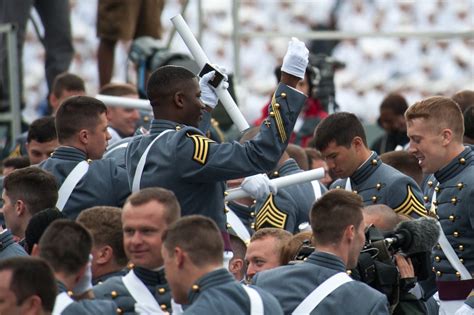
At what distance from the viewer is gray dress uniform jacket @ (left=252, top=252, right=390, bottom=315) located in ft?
24.8

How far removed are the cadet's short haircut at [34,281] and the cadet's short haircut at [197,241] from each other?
1.75 ft

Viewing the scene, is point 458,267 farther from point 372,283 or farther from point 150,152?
point 150,152

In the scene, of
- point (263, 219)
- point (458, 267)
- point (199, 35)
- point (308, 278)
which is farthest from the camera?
point (199, 35)

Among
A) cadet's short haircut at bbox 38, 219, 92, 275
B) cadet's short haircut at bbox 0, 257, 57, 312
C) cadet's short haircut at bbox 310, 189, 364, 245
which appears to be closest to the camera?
cadet's short haircut at bbox 0, 257, 57, 312

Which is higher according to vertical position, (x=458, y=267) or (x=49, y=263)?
(x=49, y=263)

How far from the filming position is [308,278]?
7703mm

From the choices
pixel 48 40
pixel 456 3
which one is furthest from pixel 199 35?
pixel 456 3

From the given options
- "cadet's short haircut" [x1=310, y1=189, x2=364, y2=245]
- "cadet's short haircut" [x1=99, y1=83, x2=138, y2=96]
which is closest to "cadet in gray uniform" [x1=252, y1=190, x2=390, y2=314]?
"cadet's short haircut" [x1=310, y1=189, x2=364, y2=245]

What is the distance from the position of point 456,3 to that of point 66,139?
401 inches

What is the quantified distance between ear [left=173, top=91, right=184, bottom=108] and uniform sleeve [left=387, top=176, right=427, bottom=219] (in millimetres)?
1617

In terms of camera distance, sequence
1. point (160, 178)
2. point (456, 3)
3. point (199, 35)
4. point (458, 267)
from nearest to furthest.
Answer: point (160, 178) → point (458, 267) → point (199, 35) → point (456, 3)

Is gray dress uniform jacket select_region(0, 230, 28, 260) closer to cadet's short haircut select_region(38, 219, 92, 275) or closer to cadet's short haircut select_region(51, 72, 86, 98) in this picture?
cadet's short haircut select_region(38, 219, 92, 275)

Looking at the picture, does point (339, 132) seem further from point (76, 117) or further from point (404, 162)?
point (76, 117)

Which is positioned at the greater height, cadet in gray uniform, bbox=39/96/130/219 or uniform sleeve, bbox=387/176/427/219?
cadet in gray uniform, bbox=39/96/130/219
